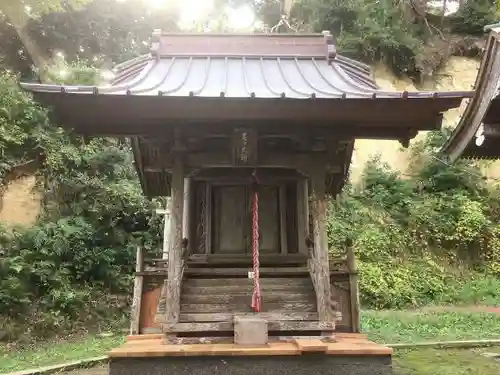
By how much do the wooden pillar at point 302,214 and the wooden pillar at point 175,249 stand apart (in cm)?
194

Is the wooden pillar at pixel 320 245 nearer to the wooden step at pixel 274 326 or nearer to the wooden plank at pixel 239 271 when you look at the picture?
the wooden step at pixel 274 326

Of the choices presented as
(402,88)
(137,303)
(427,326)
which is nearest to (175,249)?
(137,303)

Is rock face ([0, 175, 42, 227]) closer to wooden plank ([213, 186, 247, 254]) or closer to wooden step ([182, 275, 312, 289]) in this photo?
wooden plank ([213, 186, 247, 254])

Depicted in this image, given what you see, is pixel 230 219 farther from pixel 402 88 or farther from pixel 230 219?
pixel 402 88

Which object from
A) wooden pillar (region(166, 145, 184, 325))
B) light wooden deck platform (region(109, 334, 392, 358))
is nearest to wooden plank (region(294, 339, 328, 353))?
light wooden deck platform (region(109, 334, 392, 358))

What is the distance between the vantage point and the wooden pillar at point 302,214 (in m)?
7.20

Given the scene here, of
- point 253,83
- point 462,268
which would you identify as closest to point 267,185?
point 253,83

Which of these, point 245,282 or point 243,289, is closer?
point 243,289

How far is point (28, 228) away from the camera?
50.3 ft

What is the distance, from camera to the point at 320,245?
628 centimetres

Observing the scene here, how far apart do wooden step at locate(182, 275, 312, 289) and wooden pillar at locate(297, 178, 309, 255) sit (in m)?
0.55

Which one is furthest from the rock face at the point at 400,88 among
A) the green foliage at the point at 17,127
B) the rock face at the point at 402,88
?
the green foliage at the point at 17,127

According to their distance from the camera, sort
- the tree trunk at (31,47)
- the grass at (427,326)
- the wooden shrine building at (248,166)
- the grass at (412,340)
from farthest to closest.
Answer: the tree trunk at (31,47), the grass at (427,326), the grass at (412,340), the wooden shrine building at (248,166)

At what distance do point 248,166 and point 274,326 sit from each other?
2033mm
